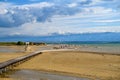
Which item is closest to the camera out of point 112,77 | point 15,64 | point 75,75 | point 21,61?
point 112,77

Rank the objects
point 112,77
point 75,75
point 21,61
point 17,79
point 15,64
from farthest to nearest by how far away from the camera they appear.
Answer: point 21,61 < point 15,64 < point 75,75 < point 112,77 < point 17,79

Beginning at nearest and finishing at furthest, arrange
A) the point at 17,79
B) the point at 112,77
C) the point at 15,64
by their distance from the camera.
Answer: the point at 17,79 < the point at 112,77 < the point at 15,64

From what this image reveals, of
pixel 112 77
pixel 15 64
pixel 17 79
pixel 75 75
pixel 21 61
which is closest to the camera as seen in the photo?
pixel 17 79

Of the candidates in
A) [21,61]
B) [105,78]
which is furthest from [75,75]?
[21,61]

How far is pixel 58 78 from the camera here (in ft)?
82.8

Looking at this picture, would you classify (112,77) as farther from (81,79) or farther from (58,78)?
(58,78)

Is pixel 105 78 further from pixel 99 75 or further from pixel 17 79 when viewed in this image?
pixel 17 79

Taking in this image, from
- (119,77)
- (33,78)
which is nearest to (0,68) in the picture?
(33,78)

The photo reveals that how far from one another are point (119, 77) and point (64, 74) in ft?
17.2

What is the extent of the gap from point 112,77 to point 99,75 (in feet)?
4.99

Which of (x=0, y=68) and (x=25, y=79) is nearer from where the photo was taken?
(x=25, y=79)

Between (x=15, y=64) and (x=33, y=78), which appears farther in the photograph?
(x=15, y=64)

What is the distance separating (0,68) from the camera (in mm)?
29109

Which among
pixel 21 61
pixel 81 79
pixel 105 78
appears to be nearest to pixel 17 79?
pixel 81 79
